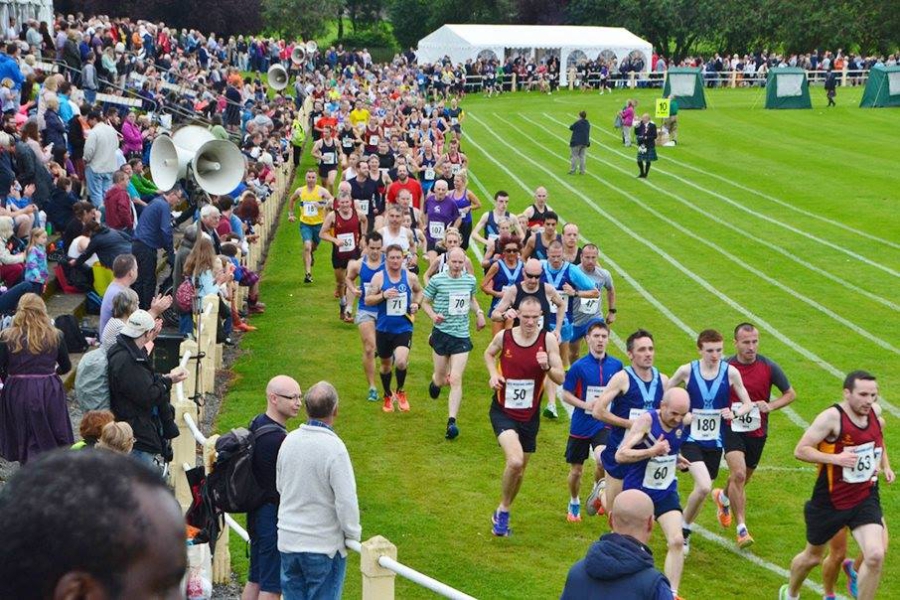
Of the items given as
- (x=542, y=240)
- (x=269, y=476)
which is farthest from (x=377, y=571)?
(x=542, y=240)

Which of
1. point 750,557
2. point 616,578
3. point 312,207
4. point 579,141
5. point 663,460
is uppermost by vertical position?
point 616,578

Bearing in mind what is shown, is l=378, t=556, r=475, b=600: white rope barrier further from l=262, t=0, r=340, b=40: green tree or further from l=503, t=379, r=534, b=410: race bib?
l=262, t=0, r=340, b=40: green tree

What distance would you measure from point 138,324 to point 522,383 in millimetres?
3406

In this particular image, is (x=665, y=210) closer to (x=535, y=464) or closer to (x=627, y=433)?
(x=535, y=464)

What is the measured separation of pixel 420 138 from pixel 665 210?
19.3 ft

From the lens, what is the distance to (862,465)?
370 inches

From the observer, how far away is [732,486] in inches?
446

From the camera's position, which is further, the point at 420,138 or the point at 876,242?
the point at 420,138

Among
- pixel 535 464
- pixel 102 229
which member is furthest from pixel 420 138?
pixel 535 464

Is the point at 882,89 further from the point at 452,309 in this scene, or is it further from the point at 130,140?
the point at 452,309

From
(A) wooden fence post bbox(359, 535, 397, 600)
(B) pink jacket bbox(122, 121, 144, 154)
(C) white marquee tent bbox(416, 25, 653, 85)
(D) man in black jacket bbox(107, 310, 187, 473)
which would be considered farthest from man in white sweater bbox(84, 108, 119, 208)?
(C) white marquee tent bbox(416, 25, 653, 85)

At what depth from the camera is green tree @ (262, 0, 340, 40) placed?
81.2 metres

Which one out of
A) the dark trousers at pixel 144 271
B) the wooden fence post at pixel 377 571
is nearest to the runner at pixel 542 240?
the dark trousers at pixel 144 271

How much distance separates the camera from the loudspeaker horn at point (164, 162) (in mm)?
20203
